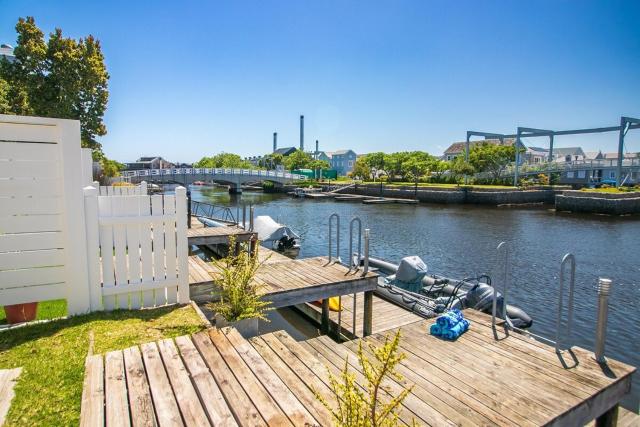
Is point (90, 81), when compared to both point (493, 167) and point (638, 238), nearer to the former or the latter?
point (638, 238)

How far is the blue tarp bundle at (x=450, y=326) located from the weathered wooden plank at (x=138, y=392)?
3564mm

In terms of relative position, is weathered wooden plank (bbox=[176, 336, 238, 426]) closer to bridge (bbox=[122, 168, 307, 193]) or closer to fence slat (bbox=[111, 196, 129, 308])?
fence slat (bbox=[111, 196, 129, 308])

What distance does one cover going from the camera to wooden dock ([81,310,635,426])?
2545 millimetres

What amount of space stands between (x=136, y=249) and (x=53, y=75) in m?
20.7

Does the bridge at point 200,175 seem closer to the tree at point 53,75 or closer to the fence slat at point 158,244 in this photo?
the tree at point 53,75

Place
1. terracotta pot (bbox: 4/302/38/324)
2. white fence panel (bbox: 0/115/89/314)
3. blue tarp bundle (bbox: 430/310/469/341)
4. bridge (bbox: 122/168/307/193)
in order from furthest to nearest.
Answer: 1. bridge (bbox: 122/168/307/193)
2. blue tarp bundle (bbox: 430/310/469/341)
3. terracotta pot (bbox: 4/302/38/324)
4. white fence panel (bbox: 0/115/89/314)

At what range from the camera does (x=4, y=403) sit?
2.85 meters

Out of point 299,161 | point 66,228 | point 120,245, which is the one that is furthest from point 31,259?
point 299,161

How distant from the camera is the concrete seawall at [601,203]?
3559 cm

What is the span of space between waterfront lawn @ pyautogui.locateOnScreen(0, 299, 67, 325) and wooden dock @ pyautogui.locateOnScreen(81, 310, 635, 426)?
2.22m

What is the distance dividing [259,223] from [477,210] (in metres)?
29.6

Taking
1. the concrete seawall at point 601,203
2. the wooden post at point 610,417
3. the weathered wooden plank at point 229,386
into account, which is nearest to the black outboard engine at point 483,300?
the wooden post at point 610,417

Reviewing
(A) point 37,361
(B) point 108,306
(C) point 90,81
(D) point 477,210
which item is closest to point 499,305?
(B) point 108,306

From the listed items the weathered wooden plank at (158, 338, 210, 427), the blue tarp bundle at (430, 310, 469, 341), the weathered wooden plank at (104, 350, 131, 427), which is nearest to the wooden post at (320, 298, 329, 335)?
the blue tarp bundle at (430, 310, 469, 341)
